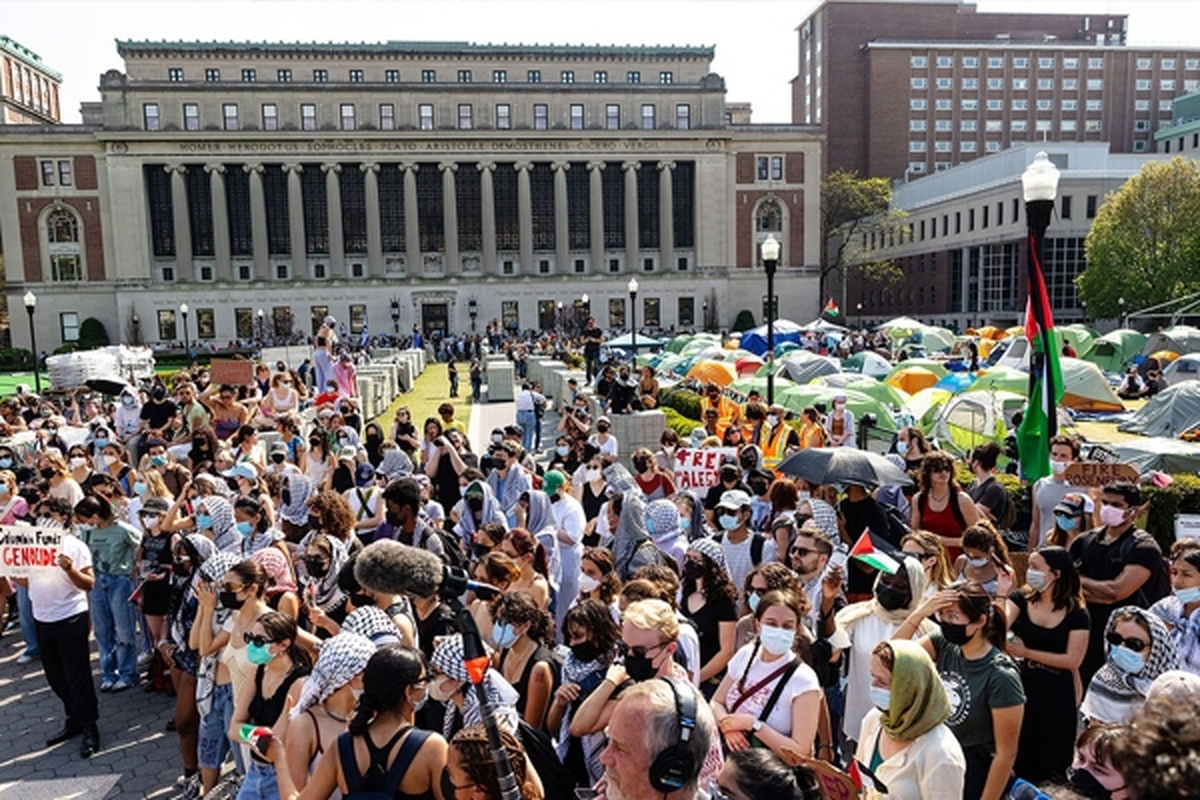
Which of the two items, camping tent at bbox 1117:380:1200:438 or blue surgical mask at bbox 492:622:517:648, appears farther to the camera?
camping tent at bbox 1117:380:1200:438

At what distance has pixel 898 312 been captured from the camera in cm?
9375

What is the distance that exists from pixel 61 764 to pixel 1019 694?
7.23 metres

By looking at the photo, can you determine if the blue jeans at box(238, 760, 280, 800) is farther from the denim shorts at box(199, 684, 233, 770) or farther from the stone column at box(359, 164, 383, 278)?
the stone column at box(359, 164, 383, 278)

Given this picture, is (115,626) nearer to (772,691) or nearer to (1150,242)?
(772,691)

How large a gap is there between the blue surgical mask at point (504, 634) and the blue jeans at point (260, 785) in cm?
132

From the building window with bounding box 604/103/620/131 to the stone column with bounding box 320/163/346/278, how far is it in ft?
79.6

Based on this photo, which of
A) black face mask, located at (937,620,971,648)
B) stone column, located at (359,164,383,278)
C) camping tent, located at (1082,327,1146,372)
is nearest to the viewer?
black face mask, located at (937,620,971,648)

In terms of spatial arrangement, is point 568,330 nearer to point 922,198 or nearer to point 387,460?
point 922,198

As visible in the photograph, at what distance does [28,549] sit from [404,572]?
5.35 meters

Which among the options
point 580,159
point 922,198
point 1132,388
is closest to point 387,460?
point 1132,388

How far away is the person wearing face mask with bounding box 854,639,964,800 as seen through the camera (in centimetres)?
383

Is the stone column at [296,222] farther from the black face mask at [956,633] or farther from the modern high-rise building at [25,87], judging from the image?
the black face mask at [956,633]

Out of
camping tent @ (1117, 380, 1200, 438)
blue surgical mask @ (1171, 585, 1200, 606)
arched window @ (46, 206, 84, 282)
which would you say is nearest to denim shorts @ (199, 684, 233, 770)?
blue surgical mask @ (1171, 585, 1200, 606)

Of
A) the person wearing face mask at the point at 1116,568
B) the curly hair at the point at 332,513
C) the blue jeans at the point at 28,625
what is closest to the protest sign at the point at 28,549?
the blue jeans at the point at 28,625
